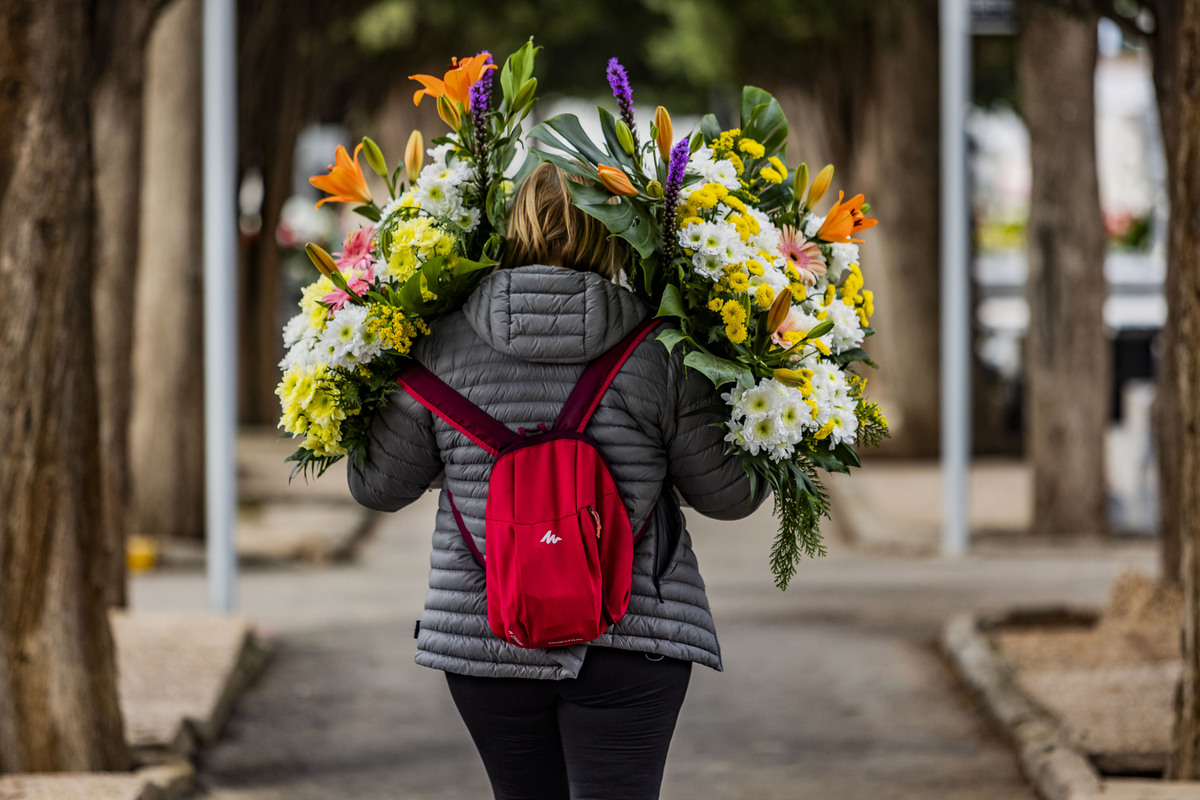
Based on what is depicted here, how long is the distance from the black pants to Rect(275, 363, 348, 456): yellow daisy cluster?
54 centimetres

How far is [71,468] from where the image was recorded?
5.10 m

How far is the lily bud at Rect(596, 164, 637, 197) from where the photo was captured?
309cm

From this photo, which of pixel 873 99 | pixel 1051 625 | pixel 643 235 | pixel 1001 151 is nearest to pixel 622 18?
pixel 873 99

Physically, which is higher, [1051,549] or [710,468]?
[710,468]

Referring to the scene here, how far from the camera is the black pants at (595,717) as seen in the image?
2990 mm

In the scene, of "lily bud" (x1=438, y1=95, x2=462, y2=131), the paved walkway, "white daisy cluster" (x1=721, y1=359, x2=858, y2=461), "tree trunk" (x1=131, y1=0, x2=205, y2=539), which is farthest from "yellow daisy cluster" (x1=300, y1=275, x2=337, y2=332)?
"tree trunk" (x1=131, y1=0, x2=205, y2=539)

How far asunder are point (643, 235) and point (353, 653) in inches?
210

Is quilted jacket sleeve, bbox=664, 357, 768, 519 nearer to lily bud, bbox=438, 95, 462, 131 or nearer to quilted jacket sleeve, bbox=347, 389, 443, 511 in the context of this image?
quilted jacket sleeve, bbox=347, 389, 443, 511

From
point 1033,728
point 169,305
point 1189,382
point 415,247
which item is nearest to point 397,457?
point 415,247

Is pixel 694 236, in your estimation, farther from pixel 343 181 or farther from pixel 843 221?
pixel 343 181

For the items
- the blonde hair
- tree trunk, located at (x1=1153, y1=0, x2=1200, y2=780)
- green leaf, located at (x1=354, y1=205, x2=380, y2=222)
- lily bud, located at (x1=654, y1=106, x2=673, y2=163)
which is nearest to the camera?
the blonde hair

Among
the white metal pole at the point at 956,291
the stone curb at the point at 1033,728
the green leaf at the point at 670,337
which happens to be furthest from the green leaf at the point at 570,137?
the white metal pole at the point at 956,291

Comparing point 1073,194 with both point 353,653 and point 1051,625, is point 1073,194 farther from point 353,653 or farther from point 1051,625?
point 353,653

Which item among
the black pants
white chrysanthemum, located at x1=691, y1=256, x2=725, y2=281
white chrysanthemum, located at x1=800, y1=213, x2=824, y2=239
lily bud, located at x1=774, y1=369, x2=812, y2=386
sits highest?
white chrysanthemum, located at x1=800, y1=213, x2=824, y2=239
